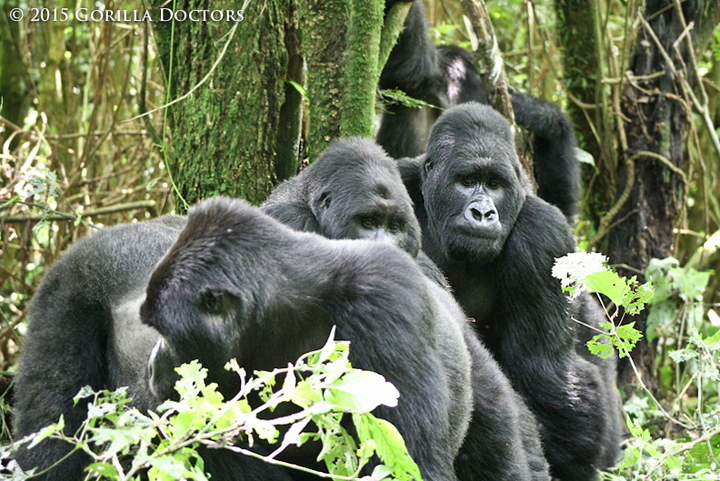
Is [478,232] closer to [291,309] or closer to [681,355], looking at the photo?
[681,355]

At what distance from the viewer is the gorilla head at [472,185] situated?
399cm

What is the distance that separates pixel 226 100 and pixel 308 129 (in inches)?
16.7

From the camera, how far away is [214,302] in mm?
2250

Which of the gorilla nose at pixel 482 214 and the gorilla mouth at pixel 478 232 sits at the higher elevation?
the gorilla nose at pixel 482 214

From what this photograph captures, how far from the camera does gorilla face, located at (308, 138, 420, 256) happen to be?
3.38 metres

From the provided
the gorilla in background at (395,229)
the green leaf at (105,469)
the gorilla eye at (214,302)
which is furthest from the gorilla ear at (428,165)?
the green leaf at (105,469)

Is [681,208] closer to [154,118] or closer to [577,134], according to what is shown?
[577,134]

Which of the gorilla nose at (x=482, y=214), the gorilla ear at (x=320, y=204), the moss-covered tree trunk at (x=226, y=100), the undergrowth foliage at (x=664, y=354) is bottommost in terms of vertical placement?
the undergrowth foliage at (x=664, y=354)

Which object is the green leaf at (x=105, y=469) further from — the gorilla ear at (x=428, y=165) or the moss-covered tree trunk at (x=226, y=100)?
the gorilla ear at (x=428, y=165)

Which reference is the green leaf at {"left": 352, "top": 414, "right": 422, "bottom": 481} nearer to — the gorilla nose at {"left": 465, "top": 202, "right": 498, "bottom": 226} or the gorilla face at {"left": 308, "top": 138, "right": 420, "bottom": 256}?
the gorilla face at {"left": 308, "top": 138, "right": 420, "bottom": 256}

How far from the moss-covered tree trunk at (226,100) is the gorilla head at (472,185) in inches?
32.6

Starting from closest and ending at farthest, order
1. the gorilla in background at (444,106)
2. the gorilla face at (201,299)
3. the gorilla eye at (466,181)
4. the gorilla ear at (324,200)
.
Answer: the gorilla face at (201,299), the gorilla ear at (324,200), the gorilla eye at (466,181), the gorilla in background at (444,106)

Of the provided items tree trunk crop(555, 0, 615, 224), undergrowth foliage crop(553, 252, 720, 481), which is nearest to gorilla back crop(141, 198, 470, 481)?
undergrowth foliage crop(553, 252, 720, 481)

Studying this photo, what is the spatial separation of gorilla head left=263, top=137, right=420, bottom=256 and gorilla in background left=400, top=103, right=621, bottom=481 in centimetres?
60
